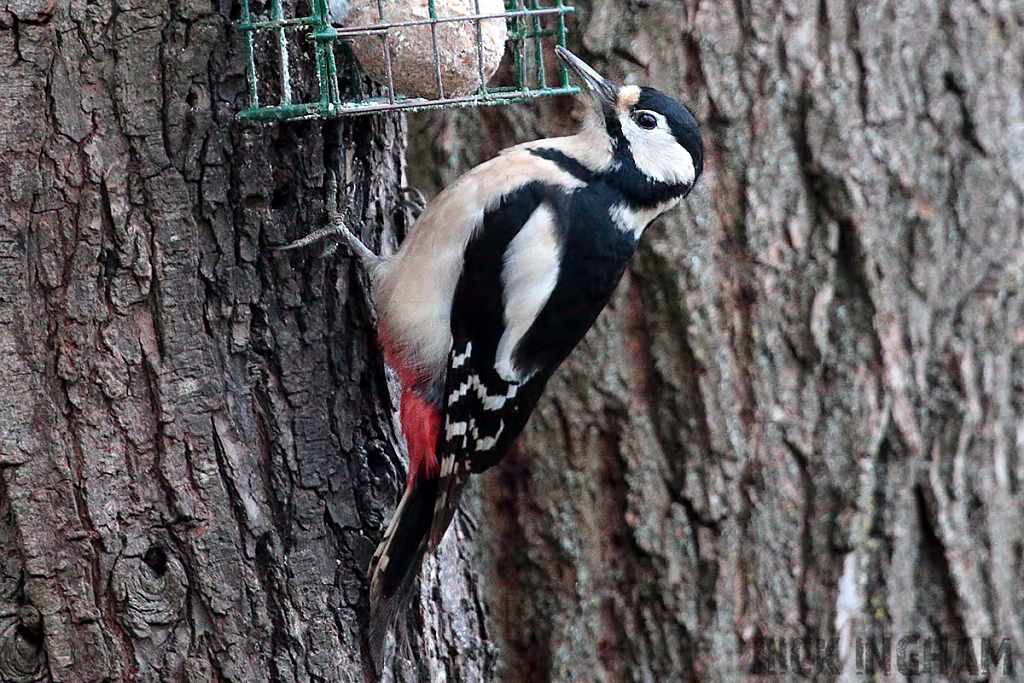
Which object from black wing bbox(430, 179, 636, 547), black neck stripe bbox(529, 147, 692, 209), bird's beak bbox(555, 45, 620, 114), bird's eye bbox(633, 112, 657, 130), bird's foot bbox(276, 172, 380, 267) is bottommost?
black wing bbox(430, 179, 636, 547)

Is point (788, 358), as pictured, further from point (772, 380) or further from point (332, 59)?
point (332, 59)

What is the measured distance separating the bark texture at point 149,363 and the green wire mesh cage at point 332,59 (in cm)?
5

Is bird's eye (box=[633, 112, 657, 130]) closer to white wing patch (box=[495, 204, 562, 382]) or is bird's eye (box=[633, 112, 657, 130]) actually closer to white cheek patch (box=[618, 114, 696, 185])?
white cheek patch (box=[618, 114, 696, 185])

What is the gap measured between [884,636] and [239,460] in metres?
2.14

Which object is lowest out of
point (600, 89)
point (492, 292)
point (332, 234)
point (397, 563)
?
point (397, 563)

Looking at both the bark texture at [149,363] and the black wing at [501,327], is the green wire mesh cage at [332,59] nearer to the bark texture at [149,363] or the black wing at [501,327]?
the bark texture at [149,363]

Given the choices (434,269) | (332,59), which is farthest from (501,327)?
(332,59)

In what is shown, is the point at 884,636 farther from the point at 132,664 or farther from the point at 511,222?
the point at 132,664

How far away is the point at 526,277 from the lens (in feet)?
8.30

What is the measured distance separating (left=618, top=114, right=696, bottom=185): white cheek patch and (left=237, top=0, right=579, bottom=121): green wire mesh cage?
1.07 feet

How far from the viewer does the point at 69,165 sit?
212 cm

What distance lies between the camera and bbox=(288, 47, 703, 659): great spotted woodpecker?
249 centimetres

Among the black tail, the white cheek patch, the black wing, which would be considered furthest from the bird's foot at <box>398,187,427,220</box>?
the black tail

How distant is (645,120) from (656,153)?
0.28ft
